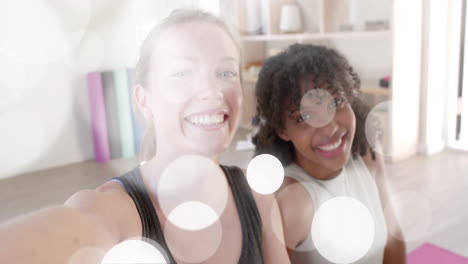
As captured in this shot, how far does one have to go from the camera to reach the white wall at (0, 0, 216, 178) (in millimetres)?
2400

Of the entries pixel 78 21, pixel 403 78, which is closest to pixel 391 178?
pixel 403 78

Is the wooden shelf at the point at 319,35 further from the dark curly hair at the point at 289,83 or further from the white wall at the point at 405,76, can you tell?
the dark curly hair at the point at 289,83

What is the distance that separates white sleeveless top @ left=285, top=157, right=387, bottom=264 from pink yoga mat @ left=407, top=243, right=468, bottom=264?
0.22 metres

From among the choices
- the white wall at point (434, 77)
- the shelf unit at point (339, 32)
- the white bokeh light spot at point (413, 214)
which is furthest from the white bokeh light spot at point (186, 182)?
the white wall at point (434, 77)

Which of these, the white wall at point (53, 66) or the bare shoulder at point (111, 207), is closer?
the bare shoulder at point (111, 207)

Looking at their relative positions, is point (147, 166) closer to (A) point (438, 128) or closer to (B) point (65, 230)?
(B) point (65, 230)

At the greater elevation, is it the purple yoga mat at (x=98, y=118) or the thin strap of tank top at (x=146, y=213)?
the thin strap of tank top at (x=146, y=213)

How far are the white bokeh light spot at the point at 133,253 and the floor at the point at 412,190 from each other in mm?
798

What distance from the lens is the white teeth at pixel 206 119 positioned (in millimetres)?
445

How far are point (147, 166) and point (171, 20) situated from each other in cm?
17

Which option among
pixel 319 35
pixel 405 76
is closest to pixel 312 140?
pixel 405 76

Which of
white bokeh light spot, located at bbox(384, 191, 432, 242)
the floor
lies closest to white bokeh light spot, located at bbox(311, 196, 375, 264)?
the floor

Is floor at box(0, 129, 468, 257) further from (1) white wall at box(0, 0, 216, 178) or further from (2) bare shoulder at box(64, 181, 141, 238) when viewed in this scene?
(2) bare shoulder at box(64, 181, 141, 238)

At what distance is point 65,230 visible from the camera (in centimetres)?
36
